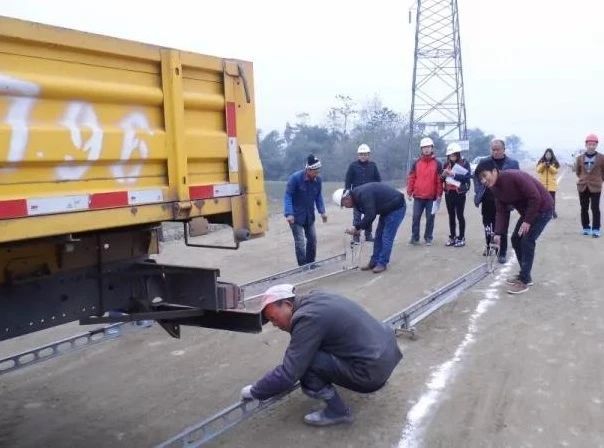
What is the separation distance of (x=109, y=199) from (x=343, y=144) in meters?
25.3

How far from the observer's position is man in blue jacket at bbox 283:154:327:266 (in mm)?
8531

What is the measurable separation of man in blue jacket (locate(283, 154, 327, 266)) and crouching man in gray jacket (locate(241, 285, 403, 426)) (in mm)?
4527

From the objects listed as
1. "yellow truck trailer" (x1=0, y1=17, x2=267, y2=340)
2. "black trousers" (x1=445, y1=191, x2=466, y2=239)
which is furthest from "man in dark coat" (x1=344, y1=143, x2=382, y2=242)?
"yellow truck trailer" (x1=0, y1=17, x2=267, y2=340)

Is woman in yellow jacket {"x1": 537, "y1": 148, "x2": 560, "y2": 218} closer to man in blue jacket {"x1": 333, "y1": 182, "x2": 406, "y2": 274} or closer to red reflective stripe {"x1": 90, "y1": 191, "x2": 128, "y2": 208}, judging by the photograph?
man in blue jacket {"x1": 333, "y1": 182, "x2": 406, "y2": 274}

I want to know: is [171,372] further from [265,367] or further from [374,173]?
[374,173]

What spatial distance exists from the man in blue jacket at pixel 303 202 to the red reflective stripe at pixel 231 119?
14.3ft

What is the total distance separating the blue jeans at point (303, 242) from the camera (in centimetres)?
880

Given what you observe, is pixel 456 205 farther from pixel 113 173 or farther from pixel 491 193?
pixel 113 173

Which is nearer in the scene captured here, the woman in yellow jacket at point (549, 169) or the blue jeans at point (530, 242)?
the blue jeans at point (530, 242)

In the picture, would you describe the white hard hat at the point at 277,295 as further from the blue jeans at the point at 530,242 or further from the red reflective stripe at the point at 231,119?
the blue jeans at the point at 530,242

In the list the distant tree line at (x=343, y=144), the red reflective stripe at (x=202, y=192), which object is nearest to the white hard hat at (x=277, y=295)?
the red reflective stripe at (x=202, y=192)

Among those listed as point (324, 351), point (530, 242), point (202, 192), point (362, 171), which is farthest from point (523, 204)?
point (202, 192)

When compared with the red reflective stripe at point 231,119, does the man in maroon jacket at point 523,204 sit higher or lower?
lower

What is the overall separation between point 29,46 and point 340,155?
949 inches
